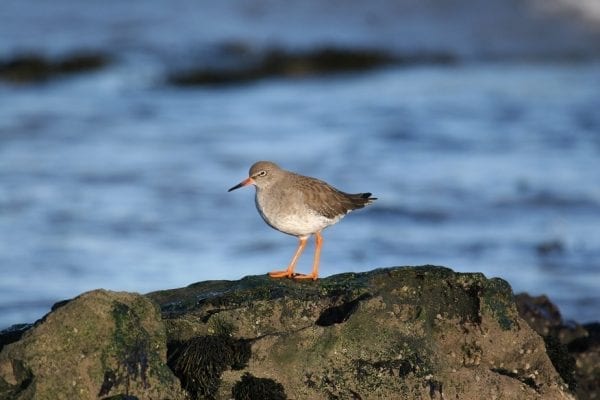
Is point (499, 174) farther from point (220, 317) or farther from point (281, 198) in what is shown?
point (220, 317)

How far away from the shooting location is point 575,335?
8.56 metres

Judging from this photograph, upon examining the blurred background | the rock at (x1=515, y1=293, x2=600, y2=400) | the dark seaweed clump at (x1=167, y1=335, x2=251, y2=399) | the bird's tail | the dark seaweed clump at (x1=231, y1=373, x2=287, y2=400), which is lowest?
the dark seaweed clump at (x1=231, y1=373, x2=287, y2=400)

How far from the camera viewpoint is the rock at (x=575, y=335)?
8.23 meters

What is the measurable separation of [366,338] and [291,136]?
37.6ft

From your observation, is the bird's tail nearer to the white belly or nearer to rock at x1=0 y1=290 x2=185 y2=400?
the white belly

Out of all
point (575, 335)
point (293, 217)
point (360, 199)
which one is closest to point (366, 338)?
point (293, 217)

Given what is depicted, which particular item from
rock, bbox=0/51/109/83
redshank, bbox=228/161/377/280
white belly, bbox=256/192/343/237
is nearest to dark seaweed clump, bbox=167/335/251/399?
redshank, bbox=228/161/377/280

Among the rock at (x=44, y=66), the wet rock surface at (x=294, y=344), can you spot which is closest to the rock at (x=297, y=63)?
the rock at (x=44, y=66)

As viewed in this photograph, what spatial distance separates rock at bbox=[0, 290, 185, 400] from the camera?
5559 millimetres

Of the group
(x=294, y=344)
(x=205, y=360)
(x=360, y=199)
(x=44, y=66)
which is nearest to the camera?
(x=205, y=360)

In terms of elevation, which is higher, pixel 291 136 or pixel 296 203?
pixel 291 136

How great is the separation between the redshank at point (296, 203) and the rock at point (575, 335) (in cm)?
166

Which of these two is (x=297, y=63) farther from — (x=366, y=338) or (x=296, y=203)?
(x=366, y=338)

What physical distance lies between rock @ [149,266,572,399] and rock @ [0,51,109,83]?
56.7 feet
